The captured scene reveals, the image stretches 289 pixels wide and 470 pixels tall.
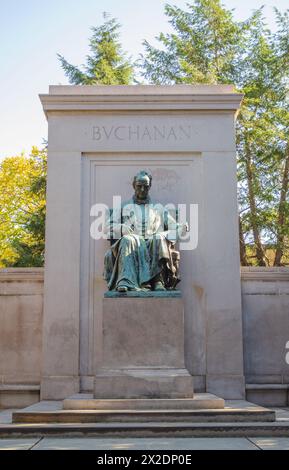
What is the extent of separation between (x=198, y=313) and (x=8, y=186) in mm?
16727

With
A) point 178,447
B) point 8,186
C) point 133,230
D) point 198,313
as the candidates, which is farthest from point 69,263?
point 8,186

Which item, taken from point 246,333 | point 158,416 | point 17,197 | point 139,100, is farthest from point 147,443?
point 17,197

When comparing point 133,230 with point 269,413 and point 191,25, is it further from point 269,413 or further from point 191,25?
point 191,25

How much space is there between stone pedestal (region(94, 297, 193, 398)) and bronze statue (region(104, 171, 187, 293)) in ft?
1.11

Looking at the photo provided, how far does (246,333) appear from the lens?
37.0 feet

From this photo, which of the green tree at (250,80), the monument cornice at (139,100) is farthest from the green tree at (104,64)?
the monument cornice at (139,100)

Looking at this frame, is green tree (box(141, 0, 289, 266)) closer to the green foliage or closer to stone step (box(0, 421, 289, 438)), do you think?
the green foliage

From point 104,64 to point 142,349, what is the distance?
17.0 meters

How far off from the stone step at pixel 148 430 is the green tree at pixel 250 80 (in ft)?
39.7

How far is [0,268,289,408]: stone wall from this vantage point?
35.7ft

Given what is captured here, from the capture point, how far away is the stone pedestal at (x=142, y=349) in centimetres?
871

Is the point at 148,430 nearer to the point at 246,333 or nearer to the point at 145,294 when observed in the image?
the point at 145,294

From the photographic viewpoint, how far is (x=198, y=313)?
437 inches

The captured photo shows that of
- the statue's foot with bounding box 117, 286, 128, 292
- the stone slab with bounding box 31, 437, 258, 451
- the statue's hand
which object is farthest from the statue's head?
the stone slab with bounding box 31, 437, 258, 451
